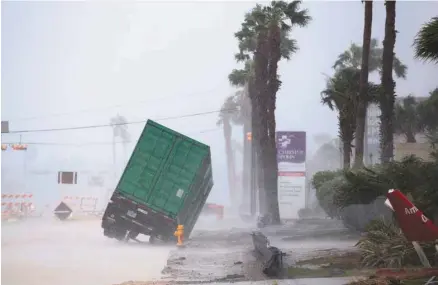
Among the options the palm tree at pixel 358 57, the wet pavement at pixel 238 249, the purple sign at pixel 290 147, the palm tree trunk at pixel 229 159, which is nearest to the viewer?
the wet pavement at pixel 238 249

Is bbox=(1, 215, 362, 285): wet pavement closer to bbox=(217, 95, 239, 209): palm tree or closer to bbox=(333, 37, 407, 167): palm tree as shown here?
bbox=(217, 95, 239, 209): palm tree

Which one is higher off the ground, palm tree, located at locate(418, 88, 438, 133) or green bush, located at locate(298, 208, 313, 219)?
palm tree, located at locate(418, 88, 438, 133)

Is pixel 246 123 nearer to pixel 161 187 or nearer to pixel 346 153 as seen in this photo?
pixel 346 153

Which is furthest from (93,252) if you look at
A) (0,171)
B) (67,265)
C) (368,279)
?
(368,279)

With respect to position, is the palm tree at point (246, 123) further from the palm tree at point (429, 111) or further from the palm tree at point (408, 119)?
the palm tree at point (429, 111)

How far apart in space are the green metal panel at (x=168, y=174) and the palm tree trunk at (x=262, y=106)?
4.80 ft

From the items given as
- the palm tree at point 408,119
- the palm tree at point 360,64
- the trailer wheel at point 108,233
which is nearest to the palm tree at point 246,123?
the palm tree at point 360,64

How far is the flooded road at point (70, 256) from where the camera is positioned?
694 centimetres

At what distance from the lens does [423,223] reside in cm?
628

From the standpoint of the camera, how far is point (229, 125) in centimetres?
888

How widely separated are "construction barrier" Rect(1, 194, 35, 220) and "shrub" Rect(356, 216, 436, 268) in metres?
5.02

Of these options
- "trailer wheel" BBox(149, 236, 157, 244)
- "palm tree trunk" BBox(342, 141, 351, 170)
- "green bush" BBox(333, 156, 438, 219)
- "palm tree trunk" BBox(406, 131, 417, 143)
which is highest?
"palm tree trunk" BBox(406, 131, 417, 143)

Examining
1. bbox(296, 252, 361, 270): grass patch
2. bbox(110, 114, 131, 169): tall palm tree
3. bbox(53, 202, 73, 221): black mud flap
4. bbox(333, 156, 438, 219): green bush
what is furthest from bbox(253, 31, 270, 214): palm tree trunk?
bbox(53, 202, 73, 221): black mud flap

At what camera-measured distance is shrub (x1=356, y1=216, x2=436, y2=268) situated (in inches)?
258
